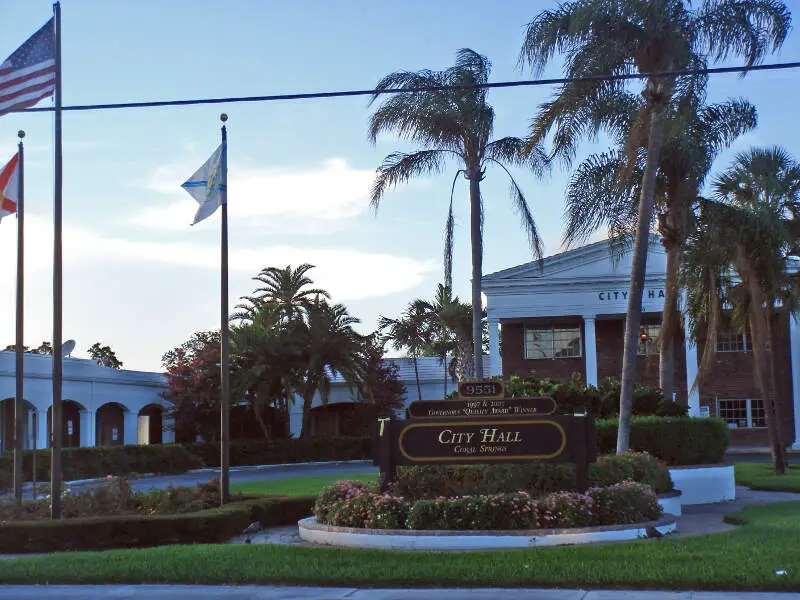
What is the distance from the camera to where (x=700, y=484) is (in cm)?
2261

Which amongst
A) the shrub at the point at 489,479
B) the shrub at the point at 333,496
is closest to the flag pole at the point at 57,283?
the shrub at the point at 333,496

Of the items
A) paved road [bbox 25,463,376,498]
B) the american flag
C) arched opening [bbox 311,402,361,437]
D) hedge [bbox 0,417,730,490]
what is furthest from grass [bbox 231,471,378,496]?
arched opening [bbox 311,402,361,437]

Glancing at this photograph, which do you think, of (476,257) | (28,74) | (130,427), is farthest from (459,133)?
(130,427)

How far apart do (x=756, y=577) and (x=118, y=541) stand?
30.7ft

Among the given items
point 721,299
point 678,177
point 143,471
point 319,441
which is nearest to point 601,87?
point 678,177

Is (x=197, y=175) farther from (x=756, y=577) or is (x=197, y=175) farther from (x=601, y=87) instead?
(x=756, y=577)

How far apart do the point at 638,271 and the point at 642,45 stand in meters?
4.59

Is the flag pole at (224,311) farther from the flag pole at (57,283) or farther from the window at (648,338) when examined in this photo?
the window at (648,338)

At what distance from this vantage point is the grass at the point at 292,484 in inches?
1104

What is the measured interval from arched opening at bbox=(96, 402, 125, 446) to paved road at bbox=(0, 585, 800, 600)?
127ft

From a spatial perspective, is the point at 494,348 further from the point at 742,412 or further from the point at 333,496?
the point at 333,496

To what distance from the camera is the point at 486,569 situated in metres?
11.7

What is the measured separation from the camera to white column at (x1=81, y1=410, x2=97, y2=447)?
42.8 m

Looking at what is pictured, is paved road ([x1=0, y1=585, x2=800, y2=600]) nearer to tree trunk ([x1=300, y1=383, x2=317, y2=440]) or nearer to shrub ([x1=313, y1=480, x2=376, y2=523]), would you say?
shrub ([x1=313, y1=480, x2=376, y2=523])
